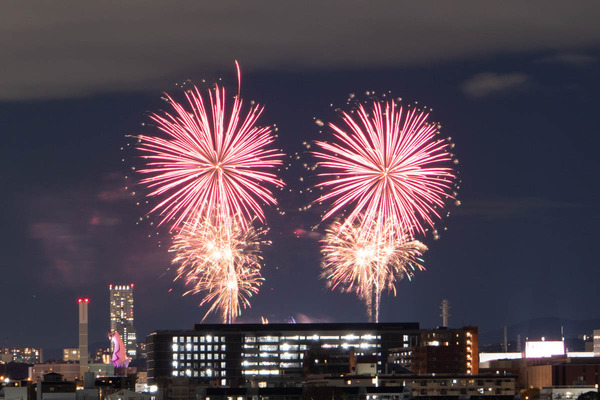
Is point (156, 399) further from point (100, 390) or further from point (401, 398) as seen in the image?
point (401, 398)

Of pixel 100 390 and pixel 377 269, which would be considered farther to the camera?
pixel 100 390

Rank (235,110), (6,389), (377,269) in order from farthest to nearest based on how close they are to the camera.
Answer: (6,389) < (377,269) < (235,110)

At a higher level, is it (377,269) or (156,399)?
(377,269)

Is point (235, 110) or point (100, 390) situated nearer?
point (235, 110)

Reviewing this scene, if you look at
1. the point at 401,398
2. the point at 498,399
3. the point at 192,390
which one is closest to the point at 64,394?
the point at 192,390

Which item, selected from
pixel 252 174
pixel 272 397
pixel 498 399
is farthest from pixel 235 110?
pixel 498 399

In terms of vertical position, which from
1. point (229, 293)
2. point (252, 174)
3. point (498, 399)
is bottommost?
point (498, 399)

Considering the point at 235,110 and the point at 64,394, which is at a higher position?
the point at 235,110

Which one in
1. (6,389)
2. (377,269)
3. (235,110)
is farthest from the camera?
(6,389)

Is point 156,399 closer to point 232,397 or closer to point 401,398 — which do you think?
point 232,397
